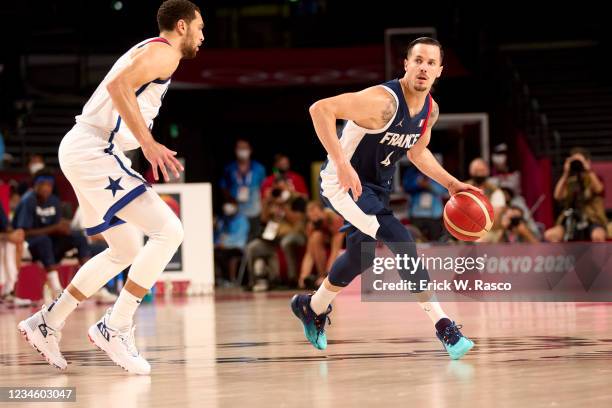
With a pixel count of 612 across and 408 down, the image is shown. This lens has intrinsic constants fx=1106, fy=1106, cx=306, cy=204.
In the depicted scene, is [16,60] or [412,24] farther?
[412,24]

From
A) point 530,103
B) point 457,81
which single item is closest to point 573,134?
point 530,103

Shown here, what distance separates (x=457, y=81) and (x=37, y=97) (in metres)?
8.13

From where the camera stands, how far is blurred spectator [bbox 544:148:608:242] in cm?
1308

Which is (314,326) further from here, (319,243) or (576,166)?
(319,243)

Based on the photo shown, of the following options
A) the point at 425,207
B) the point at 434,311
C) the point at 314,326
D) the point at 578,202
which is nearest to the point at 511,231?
the point at 578,202

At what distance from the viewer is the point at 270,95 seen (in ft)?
75.2

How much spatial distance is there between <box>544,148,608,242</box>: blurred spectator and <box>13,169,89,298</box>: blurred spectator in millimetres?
6040

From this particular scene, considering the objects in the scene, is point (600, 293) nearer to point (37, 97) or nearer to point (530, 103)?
point (530, 103)

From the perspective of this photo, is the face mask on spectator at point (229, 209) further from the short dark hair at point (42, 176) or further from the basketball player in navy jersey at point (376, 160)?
the basketball player in navy jersey at point (376, 160)

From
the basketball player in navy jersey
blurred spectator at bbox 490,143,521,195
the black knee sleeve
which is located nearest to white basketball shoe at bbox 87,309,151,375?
the basketball player in navy jersey

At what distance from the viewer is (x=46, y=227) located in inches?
551

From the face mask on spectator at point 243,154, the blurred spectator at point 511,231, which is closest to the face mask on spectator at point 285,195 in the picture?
the face mask on spectator at point 243,154

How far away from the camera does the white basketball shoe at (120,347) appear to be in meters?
6.01

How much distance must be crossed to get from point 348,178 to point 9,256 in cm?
937
